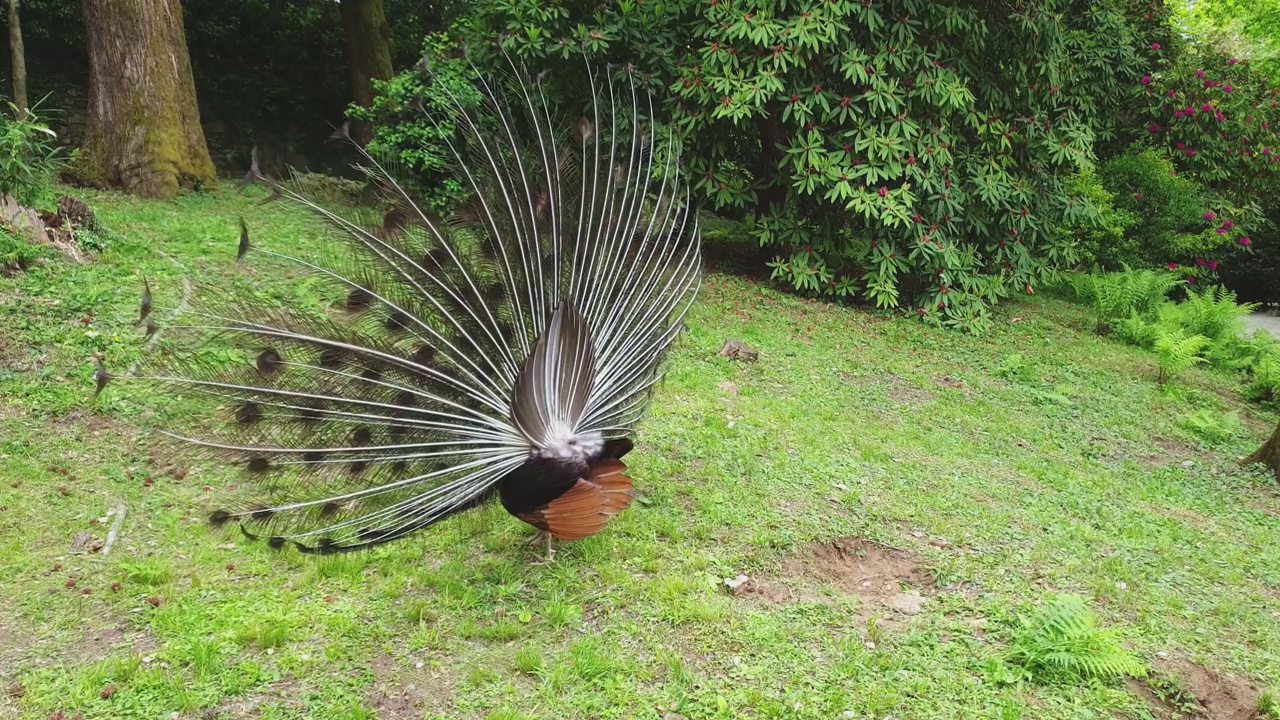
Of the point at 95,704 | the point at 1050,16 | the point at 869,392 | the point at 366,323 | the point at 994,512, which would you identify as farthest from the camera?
the point at 1050,16

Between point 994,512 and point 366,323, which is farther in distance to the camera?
point 994,512

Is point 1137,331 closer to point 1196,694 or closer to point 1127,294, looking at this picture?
point 1127,294

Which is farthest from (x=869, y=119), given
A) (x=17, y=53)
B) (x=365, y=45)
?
(x=17, y=53)

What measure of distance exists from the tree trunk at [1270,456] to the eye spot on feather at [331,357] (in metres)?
6.32

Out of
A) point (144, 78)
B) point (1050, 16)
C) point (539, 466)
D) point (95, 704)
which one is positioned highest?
point (1050, 16)

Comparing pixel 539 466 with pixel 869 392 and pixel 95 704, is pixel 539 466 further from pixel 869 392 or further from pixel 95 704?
pixel 869 392

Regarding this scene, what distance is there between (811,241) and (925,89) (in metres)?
2.08

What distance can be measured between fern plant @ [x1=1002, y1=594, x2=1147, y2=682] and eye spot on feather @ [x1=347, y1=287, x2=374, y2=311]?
301cm

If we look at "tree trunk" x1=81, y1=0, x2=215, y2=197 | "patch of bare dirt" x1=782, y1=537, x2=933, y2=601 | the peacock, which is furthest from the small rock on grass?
"tree trunk" x1=81, y1=0, x2=215, y2=197

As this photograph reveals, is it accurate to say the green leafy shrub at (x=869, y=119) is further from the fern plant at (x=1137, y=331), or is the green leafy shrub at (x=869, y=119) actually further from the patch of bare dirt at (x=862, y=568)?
the patch of bare dirt at (x=862, y=568)

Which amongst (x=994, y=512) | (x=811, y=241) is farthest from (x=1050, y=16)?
(x=994, y=512)

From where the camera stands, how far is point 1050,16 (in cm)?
933

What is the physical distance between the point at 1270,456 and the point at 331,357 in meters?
6.50

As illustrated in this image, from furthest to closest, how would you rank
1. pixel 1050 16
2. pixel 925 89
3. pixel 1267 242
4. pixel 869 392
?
pixel 1267 242 < pixel 1050 16 < pixel 925 89 < pixel 869 392
